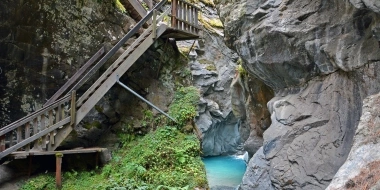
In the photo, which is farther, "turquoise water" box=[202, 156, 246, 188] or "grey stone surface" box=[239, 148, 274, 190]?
"turquoise water" box=[202, 156, 246, 188]

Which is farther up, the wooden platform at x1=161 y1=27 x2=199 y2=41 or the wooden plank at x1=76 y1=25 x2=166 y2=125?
the wooden platform at x1=161 y1=27 x2=199 y2=41

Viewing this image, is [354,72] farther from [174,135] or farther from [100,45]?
[100,45]

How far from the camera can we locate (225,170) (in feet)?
88.3

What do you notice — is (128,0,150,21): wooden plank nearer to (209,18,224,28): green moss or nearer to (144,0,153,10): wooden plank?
(144,0,153,10): wooden plank

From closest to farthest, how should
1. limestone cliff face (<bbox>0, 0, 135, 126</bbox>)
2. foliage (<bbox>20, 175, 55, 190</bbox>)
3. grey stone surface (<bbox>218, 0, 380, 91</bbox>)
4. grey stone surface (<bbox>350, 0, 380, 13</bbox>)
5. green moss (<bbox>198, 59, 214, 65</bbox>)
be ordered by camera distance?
1. grey stone surface (<bbox>350, 0, 380, 13</bbox>)
2. foliage (<bbox>20, 175, 55, 190</bbox>)
3. limestone cliff face (<bbox>0, 0, 135, 126</bbox>)
4. grey stone surface (<bbox>218, 0, 380, 91</bbox>)
5. green moss (<bbox>198, 59, 214, 65</bbox>)

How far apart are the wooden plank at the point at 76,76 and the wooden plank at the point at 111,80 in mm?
1329

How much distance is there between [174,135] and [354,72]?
5.92 meters

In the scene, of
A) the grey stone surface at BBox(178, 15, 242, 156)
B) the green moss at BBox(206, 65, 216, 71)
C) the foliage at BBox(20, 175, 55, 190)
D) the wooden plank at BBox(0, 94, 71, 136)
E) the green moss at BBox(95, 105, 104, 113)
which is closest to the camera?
the wooden plank at BBox(0, 94, 71, 136)

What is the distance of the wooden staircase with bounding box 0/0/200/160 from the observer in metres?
7.66

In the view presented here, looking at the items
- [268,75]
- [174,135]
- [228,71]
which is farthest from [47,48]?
[228,71]

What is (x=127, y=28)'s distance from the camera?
10953 millimetres

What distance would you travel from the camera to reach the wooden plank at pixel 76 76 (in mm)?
9172

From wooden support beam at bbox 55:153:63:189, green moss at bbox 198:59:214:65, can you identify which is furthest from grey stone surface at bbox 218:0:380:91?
green moss at bbox 198:59:214:65

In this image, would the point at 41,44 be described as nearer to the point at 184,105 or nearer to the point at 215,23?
the point at 184,105
